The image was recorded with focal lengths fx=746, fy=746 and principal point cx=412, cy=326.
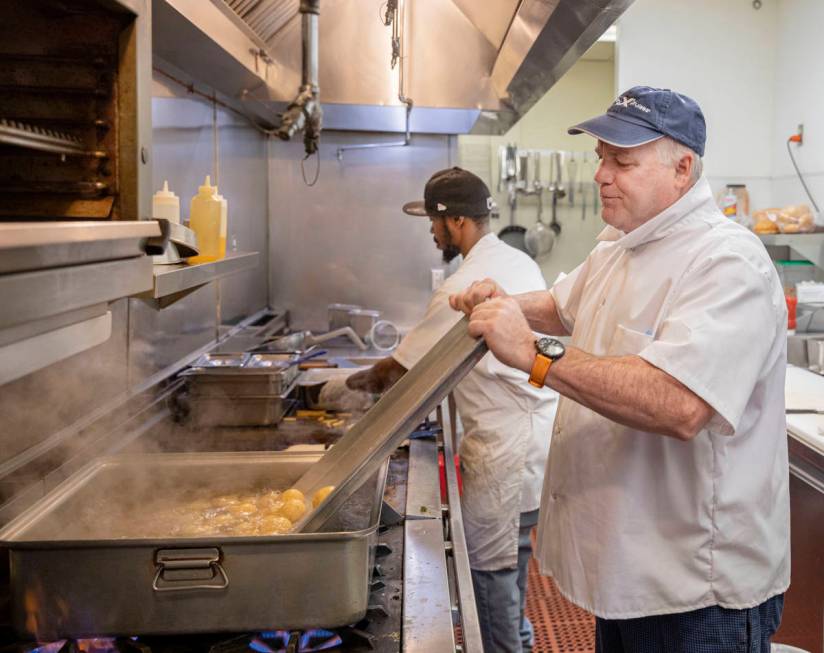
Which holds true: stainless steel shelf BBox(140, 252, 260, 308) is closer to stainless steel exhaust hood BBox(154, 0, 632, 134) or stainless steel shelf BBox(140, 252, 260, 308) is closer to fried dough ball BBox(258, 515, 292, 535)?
fried dough ball BBox(258, 515, 292, 535)

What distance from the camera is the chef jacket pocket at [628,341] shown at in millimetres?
1530

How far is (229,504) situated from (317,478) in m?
0.19

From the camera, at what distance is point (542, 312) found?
6.72 ft

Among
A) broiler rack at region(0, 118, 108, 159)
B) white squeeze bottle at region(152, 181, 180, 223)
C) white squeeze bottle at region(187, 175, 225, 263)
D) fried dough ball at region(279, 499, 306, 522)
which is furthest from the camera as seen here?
white squeeze bottle at region(187, 175, 225, 263)

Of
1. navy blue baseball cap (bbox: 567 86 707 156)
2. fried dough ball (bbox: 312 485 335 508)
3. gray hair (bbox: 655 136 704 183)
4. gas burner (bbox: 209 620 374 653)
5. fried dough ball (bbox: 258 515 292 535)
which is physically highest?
navy blue baseball cap (bbox: 567 86 707 156)

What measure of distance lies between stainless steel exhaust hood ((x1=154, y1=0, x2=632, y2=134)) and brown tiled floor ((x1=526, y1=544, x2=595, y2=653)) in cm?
217

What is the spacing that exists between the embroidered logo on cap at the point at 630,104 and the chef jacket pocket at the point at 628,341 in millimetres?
449

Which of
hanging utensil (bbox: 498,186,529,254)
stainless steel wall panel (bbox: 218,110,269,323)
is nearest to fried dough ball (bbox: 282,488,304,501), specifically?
stainless steel wall panel (bbox: 218,110,269,323)

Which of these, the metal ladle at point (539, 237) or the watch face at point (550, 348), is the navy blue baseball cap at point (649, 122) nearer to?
the watch face at point (550, 348)

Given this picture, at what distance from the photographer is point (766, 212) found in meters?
4.62

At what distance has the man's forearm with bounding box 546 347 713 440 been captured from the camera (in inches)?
53.4

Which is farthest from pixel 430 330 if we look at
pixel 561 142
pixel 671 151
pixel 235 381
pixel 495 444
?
pixel 561 142

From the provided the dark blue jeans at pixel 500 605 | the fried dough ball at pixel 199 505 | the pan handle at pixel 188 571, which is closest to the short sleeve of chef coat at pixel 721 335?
the pan handle at pixel 188 571

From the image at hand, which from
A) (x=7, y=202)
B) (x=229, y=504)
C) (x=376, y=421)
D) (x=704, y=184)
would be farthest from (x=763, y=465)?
(x=7, y=202)
